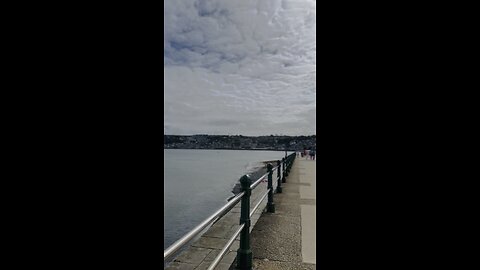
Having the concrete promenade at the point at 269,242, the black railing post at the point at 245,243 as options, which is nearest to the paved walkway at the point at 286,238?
the concrete promenade at the point at 269,242

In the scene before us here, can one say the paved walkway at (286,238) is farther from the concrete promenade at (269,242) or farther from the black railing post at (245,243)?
the black railing post at (245,243)

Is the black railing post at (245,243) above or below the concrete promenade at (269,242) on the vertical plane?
above

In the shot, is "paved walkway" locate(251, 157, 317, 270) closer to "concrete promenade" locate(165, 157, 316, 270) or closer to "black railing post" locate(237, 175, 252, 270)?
"concrete promenade" locate(165, 157, 316, 270)

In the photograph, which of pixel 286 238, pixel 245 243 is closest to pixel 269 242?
pixel 286 238

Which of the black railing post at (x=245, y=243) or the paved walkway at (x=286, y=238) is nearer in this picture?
the black railing post at (x=245, y=243)

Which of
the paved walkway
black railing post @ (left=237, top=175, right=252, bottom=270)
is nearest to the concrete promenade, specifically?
the paved walkway

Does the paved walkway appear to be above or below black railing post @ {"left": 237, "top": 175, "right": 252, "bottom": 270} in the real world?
below
